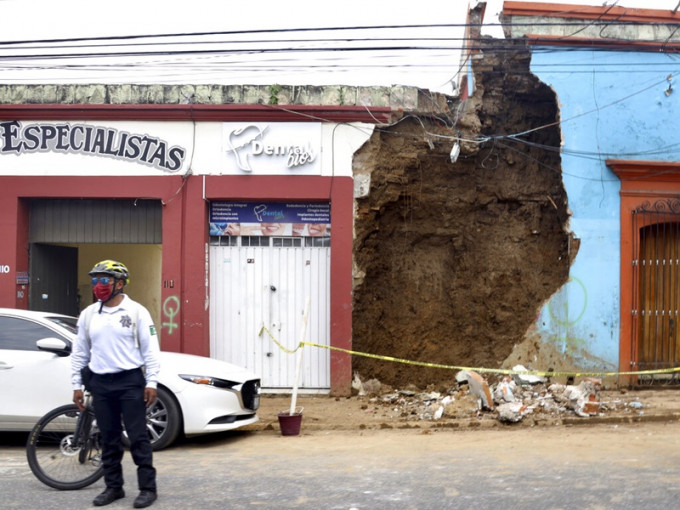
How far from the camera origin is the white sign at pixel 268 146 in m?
11.5

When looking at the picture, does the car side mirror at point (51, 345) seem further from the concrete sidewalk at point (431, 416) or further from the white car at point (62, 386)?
the concrete sidewalk at point (431, 416)

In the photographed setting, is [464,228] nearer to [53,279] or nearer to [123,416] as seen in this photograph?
[53,279]

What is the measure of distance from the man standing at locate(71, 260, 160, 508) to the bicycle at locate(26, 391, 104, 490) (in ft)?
1.26

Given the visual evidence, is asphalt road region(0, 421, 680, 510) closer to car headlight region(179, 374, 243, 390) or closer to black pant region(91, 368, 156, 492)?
black pant region(91, 368, 156, 492)

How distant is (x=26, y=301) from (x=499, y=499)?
28.3ft

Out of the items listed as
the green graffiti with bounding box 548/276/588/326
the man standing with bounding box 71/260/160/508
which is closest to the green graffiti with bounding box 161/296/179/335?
the green graffiti with bounding box 548/276/588/326

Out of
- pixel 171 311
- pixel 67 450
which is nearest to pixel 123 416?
pixel 67 450

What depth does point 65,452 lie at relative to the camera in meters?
6.08

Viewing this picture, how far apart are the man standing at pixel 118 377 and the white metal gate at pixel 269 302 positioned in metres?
5.92

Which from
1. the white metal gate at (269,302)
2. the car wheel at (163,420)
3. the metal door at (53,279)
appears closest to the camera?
the car wheel at (163,420)

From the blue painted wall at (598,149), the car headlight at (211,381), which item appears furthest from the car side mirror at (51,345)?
the blue painted wall at (598,149)

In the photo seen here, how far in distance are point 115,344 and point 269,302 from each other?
6.10m

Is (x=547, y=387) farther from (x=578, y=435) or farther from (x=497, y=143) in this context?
(x=497, y=143)

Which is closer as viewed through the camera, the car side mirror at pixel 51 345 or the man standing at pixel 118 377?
the man standing at pixel 118 377
